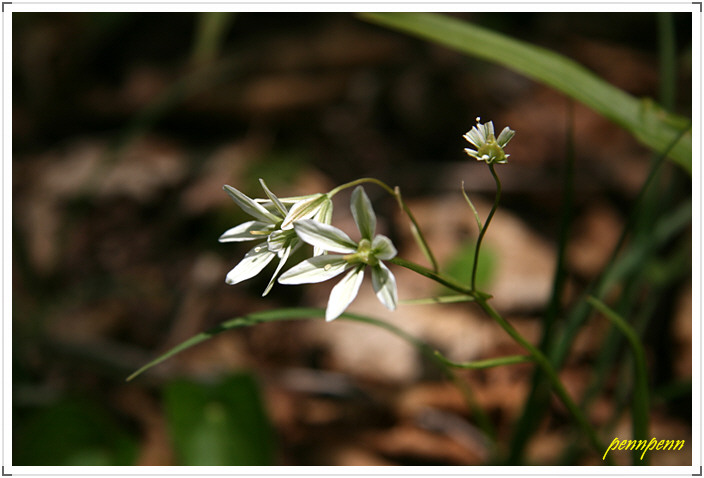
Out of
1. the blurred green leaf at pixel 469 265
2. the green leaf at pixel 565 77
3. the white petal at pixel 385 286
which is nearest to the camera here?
the white petal at pixel 385 286

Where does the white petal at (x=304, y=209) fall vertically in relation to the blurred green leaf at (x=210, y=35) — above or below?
below

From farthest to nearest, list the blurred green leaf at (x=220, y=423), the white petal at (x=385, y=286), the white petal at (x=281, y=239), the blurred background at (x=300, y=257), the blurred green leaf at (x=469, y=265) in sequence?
the blurred green leaf at (x=469, y=265) → the blurred background at (x=300, y=257) → the blurred green leaf at (x=220, y=423) → the white petal at (x=281, y=239) → the white petal at (x=385, y=286)

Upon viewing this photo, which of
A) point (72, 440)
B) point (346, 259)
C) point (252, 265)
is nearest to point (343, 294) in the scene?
point (346, 259)

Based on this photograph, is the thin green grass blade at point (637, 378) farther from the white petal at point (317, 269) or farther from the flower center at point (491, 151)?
the white petal at point (317, 269)

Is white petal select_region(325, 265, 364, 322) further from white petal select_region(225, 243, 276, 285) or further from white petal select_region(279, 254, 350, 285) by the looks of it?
white petal select_region(225, 243, 276, 285)

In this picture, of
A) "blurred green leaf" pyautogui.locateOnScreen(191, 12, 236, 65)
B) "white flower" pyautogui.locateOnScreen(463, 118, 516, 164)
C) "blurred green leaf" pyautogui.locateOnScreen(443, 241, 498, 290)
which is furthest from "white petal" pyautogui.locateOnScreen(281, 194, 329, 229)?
"blurred green leaf" pyautogui.locateOnScreen(191, 12, 236, 65)

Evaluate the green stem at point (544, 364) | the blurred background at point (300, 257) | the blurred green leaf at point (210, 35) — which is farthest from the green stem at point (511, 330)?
the blurred green leaf at point (210, 35)

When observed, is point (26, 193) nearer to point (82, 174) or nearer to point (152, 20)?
point (82, 174)

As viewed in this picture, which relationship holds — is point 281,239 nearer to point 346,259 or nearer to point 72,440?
point 346,259
